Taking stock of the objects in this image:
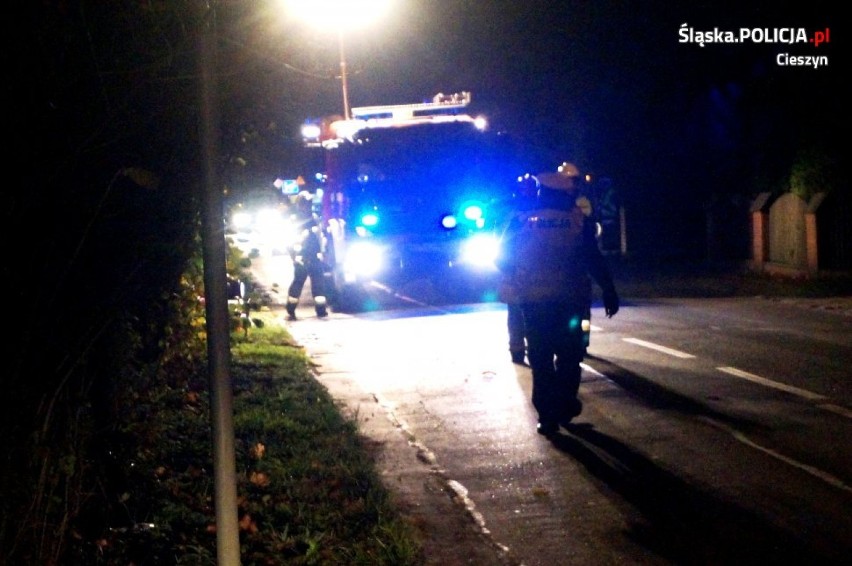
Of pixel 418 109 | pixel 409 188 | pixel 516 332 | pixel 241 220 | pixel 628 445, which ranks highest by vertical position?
pixel 418 109

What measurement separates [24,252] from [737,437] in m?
5.70

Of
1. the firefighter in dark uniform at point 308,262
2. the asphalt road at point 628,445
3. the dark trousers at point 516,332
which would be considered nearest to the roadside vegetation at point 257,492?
the asphalt road at point 628,445

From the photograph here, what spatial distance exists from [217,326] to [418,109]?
18.7m

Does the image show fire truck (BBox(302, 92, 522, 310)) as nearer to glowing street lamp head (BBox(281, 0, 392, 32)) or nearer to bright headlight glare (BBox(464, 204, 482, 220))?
bright headlight glare (BBox(464, 204, 482, 220))

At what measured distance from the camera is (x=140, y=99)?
527cm

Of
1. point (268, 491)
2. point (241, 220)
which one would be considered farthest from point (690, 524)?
point (241, 220)

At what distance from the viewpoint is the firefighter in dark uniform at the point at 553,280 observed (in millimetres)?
8680

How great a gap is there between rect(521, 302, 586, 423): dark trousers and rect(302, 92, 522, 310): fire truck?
1281 cm

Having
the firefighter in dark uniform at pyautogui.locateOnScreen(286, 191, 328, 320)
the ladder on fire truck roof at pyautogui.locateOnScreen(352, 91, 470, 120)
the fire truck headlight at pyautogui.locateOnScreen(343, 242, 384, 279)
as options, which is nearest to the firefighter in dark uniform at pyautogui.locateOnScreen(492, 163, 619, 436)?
the firefighter in dark uniform at pyautogui.locateOnScreen(286, 191, 328, 320)

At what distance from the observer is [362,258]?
71.2 ft

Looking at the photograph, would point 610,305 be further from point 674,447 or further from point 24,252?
point 24,252

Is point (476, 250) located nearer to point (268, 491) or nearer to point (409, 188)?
point (409, 188)

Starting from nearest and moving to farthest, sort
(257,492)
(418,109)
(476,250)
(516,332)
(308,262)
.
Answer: (257,492)
(516,332)
(308,262)
(476,250)
(418,109)

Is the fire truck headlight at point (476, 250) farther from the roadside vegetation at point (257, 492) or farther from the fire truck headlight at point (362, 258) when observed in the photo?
the roadside vegetation at point (257, 492)
